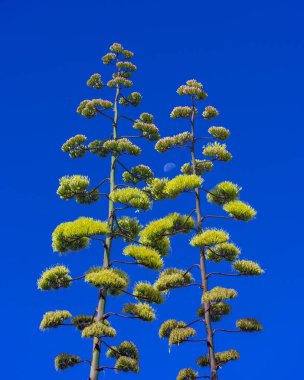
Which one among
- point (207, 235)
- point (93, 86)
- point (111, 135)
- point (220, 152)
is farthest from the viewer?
point (93, 86)

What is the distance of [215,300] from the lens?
8719 mm

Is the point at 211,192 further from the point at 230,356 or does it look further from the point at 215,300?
the point at 230,356

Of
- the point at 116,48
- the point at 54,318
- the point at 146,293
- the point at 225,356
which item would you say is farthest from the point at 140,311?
the point at 116,48

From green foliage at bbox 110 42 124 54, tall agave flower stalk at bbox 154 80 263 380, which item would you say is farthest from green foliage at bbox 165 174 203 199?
green foliage at bbox 110 42 124 54

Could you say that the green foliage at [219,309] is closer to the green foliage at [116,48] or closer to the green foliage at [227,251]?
the green foliage at [227,251]

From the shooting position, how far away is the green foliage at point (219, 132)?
37.0ft

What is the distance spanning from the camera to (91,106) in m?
12.0

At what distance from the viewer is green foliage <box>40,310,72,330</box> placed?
29.1 ft

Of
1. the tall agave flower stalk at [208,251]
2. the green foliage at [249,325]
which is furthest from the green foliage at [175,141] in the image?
the green foliage at [249,325]

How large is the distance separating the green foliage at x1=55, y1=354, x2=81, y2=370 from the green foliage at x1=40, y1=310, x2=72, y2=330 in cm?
55

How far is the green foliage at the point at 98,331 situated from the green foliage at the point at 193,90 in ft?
19.1

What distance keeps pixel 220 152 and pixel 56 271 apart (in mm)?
4253

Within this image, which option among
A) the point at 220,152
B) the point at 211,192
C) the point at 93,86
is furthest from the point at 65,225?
the point at 93,86

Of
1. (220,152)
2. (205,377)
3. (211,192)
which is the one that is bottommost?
(205,377)
